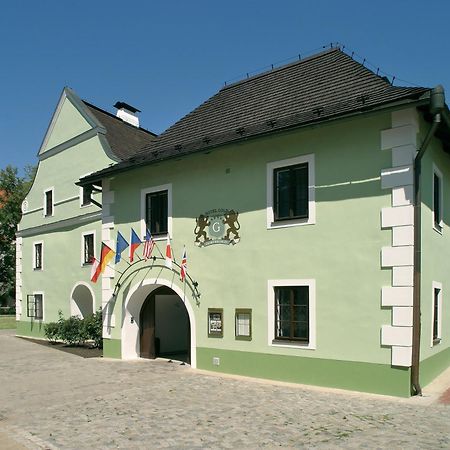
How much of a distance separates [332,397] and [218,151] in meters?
6.09

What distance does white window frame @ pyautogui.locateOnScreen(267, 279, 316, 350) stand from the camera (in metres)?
10.0

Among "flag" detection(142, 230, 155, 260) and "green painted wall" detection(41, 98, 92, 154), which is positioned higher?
"green painted wall" detection(41, 98, 92, 154)

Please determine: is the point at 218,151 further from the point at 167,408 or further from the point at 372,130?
the point at 167,408

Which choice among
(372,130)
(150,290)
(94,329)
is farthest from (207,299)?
(94,329)

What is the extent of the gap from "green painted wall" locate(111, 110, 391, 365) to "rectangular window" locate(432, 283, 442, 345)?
83.0 inches

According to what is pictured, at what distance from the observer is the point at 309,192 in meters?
10.3

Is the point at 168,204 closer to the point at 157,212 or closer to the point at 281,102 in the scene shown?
the point at 157,212

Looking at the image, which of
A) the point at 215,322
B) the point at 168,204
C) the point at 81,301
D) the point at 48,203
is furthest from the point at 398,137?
the point at 48,203

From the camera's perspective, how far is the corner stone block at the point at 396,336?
8.88m

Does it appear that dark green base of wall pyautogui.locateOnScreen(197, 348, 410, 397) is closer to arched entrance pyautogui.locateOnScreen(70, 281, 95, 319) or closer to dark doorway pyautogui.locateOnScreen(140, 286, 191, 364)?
dark doorway pyautogui.locateOnScreen(140, 286, 191, 364)

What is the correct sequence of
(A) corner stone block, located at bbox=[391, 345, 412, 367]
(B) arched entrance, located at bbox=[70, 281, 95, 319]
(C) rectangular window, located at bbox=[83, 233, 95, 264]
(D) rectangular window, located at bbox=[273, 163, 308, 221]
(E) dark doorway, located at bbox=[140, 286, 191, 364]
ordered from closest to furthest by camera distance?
(A) corner stone block, located at bbox=[391, 345, 412, 367], (D) rectangular window, located at bbox=[273, 163, 308, 221], (E) dark doorway, located at bbox=[140, 286, 191, 364], (C) rectangular window, located at bbox=[83, 233, 95, 264], (B) arched entrance, located at bbox=[70, 281, 95, 319]

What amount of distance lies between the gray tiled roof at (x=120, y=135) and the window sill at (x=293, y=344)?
10.7m

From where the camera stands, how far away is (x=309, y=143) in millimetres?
10414

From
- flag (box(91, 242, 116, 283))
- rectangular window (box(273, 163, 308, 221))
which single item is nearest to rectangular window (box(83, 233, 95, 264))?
flag (box(91, 242, 116, 283))
